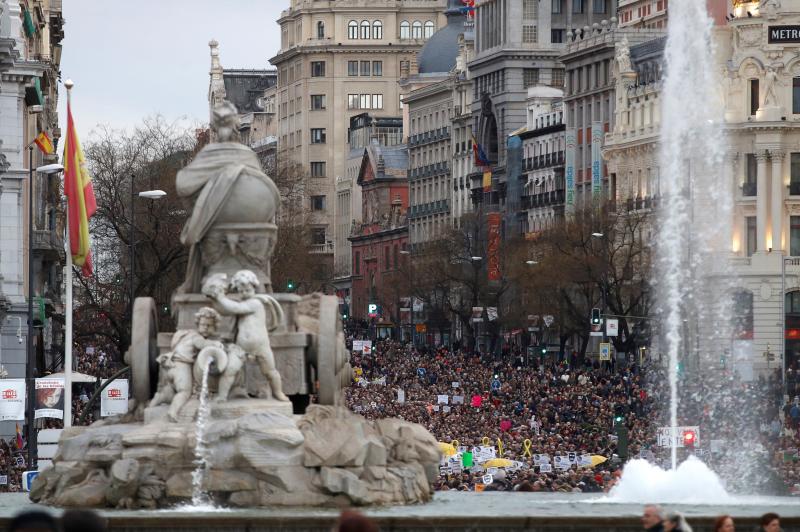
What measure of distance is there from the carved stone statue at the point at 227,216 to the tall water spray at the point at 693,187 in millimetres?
67977

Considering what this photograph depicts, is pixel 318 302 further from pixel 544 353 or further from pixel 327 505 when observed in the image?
pixel 544 353

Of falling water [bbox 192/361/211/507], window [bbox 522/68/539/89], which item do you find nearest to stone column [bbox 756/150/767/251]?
window [bbox 522/68/539/89]

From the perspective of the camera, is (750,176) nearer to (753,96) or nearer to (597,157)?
(753,96)

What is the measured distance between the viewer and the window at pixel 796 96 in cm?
12150

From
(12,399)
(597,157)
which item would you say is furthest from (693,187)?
(12,399)

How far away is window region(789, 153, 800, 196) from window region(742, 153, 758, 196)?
4.98ft

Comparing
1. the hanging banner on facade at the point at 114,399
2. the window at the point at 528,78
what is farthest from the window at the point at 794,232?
the hanging banner on facade at the point at 114,399

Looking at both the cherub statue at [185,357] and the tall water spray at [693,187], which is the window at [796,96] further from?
the cherub statue at [185,357]

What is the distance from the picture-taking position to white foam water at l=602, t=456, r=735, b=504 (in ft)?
125

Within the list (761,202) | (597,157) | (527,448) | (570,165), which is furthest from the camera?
(570,165)

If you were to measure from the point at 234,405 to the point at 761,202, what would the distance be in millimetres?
88437

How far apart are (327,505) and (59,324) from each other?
292ft

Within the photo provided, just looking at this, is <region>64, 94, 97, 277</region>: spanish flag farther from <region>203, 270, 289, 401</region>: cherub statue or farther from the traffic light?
<region>203, 270, 289, 401</region>: cherub statue

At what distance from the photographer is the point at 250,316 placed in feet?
112
